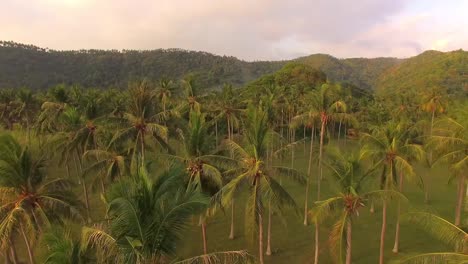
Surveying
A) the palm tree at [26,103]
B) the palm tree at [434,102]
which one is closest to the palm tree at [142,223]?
the palm tree at [26,103]

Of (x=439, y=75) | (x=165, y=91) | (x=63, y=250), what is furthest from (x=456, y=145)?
(x=439, y=75)

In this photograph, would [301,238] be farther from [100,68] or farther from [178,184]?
[100,68]

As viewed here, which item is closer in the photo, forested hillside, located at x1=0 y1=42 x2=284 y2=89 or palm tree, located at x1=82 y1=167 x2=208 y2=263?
palm tree, located at x1=82 y1=167 x2=208 y2=263

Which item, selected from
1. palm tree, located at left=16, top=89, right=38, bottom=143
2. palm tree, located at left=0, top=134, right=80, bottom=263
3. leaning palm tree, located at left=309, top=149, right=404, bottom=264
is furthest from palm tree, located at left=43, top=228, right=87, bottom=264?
palm tree, located at left=16, top=89, right=38, bottom=143

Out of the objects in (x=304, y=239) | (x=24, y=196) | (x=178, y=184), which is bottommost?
(x=304, y=239)

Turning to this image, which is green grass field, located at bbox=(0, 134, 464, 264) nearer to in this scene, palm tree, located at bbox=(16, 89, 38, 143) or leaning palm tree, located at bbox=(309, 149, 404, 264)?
leaning palm tree, located at bbox=(309, 149, 404, 264)

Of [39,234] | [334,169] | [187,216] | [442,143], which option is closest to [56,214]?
[39,234]
